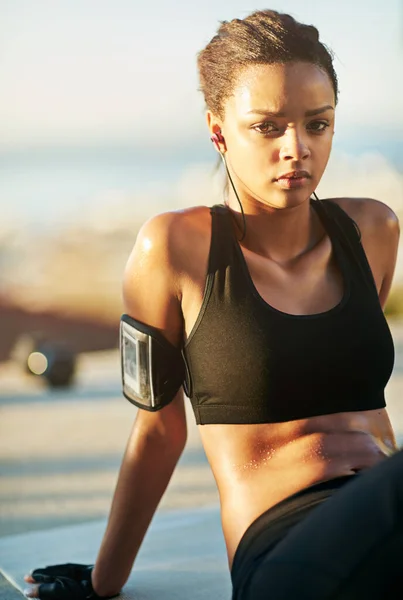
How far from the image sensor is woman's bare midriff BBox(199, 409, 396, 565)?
1.10 m

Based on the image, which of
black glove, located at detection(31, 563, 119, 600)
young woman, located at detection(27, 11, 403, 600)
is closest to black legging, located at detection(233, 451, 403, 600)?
young woman, located at detection(27, 11, 403, 600)

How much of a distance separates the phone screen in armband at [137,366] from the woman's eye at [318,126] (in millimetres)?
362

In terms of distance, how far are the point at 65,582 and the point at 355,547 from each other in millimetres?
819

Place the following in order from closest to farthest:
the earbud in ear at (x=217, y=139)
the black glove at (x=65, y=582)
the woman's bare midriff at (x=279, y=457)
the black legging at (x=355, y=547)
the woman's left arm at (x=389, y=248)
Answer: the black legging at (x=355, y=547), the woman's bare midriff at (x=279, y=457), the earbud in ear at (x=217, y=139), the woman's left arm at (x=389, y=248), the black glove at (x=65, y=582)

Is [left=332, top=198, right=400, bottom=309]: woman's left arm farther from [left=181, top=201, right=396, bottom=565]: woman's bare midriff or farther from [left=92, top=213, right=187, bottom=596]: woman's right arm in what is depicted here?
[left=92, top=213, right=187, bottom=596]: woman's right arm

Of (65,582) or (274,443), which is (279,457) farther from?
(65,582)

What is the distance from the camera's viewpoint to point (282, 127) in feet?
3.71

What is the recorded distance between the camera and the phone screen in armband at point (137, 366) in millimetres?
1244

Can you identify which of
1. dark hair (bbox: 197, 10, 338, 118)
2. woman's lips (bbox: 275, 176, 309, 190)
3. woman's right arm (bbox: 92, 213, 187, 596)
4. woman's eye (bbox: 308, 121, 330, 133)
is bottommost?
woman's right arm (bbox: 92, 213, 187, 596)

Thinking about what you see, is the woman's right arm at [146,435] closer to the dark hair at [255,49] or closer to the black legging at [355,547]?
the dark hair at [255,49]

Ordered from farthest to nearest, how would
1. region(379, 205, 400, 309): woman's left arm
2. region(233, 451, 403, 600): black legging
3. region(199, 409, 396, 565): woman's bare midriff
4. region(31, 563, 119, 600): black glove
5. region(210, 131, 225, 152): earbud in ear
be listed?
1. region(31, 563, 119, 600): black glove
2. region(379, 205, 400, 309): woman's left arm
3. region(210, 131, 225, 152): earbud in ear
4. region(199, 409, 396, 565): woman's bare midriff
5. region(233, 451, 403, 600): black legging

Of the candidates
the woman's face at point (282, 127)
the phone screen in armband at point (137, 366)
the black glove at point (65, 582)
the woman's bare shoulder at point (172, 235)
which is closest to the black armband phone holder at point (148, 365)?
the phone screen in armband at point (137, 366)

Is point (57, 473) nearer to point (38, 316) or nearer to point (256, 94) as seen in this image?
point (256, 94)

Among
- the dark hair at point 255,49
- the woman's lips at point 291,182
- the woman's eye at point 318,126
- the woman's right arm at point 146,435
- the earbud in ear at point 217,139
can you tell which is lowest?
the woman's right arm at point 146,435
